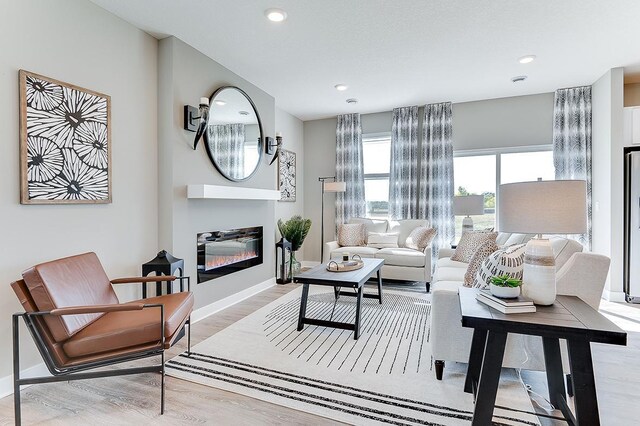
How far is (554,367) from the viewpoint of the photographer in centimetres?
178

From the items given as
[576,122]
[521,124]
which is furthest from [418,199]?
[576,122]

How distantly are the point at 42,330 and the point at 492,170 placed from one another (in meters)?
5.49

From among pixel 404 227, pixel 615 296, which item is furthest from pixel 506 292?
pixel 615 296

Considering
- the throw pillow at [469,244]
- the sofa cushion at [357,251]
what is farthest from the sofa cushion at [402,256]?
the throw pillow at [469,244]

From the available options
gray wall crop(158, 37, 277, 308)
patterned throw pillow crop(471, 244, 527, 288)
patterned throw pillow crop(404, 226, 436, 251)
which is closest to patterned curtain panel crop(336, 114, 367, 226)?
patterned throw pillow crop(404, 226, 436, 251)

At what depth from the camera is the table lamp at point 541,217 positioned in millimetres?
1491

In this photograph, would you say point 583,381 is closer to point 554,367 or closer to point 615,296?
point 554,367

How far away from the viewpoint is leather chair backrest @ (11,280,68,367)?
1.74m

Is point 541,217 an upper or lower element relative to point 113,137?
lower

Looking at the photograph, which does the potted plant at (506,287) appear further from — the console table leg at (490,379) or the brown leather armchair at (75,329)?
the brown leather armchair at (75,329)

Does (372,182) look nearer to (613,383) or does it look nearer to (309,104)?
(309,104)

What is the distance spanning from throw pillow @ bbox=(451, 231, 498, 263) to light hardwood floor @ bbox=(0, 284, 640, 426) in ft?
4.71

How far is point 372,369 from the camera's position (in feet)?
7.39

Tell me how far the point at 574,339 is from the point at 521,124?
4369mm
